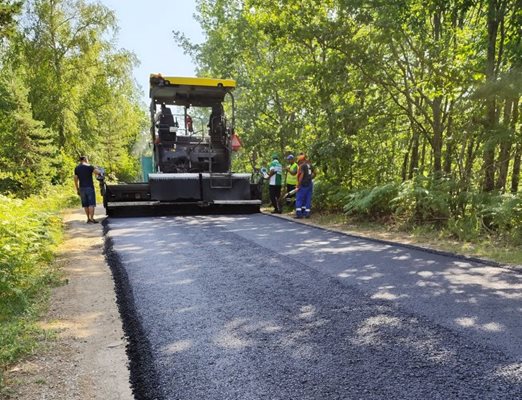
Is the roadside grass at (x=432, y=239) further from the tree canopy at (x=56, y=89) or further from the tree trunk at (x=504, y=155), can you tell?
the tree canopy at (x=56, y=89)

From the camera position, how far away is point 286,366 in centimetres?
268

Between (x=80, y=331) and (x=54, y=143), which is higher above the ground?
(x=54, y=143)

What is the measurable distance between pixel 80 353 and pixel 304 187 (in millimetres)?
8219

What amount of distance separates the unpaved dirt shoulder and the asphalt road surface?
0.13 metres

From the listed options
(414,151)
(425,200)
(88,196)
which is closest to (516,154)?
(425,200)

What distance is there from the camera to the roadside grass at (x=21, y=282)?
10.2 feet

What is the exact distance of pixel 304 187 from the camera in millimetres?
10812

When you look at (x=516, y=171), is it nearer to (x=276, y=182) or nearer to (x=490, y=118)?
(x=490, y=118)

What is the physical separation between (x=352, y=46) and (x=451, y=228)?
437 cm

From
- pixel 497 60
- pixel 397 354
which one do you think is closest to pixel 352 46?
pixel 497 60

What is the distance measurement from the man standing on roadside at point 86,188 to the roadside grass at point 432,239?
200 inches

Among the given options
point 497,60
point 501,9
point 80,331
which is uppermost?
point 501,9

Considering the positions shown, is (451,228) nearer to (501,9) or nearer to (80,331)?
(501,9)

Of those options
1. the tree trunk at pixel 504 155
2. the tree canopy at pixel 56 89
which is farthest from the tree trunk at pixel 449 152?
the tree canopy at pixel 56 89
